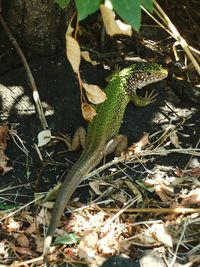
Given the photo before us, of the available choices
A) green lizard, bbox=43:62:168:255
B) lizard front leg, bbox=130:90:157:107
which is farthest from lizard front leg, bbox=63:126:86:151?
lizard front leg, bbox=130:90:157:107

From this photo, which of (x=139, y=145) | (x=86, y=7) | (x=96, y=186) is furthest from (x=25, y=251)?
(x=86, y=7)

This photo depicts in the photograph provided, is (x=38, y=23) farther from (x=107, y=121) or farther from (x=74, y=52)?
(x=74, y=52)

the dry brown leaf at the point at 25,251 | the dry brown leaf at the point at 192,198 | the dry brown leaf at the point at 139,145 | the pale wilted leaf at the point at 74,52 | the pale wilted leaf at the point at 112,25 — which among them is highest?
the pale wilted leaf at the point at 112,25

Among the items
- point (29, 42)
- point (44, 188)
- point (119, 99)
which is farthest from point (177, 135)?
point (29, 42)

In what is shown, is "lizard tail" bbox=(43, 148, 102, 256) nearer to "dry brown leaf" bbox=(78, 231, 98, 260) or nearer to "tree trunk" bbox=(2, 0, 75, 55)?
"dry brown leaf" bbox=(78, 231, 98, 260)

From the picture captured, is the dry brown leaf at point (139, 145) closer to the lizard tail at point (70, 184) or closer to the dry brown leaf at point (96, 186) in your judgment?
the lizard tail at point (70, 184)

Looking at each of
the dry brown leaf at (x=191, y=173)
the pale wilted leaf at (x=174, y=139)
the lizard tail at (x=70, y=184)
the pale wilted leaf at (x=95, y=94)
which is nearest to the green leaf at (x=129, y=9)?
the pale wilted leaf at (x=95, y=94)
